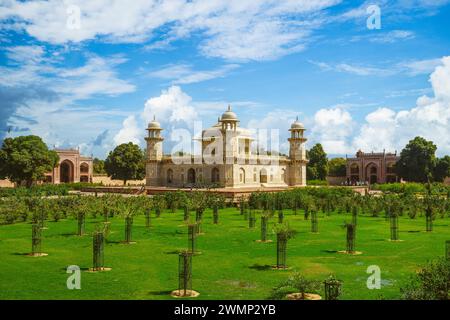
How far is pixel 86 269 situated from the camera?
1052cm

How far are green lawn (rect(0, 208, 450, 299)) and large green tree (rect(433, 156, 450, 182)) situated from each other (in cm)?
3233

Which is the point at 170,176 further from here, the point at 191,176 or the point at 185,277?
the point at 185,277

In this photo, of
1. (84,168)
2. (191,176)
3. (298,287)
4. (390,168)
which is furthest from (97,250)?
(390,168)

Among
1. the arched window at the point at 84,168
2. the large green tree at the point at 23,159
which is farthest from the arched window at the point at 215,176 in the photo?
the arched window at the point at 84,168

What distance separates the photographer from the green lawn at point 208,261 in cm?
880

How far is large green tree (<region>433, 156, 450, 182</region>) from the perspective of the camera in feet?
156

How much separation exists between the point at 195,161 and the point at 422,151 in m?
22.7

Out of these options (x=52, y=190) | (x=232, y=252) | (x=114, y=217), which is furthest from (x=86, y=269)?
(x=52, y=190)

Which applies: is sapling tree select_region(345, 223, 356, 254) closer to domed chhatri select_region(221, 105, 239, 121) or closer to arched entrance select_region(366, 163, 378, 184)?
domed chhatri select_region(221, 105, 239, 121)

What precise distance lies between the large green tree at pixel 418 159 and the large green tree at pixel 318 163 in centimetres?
878

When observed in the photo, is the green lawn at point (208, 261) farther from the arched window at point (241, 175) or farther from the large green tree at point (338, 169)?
the large green tree at point (338, 169)

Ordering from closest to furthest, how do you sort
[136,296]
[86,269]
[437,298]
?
[437,298] < [136,296] < [86,269]

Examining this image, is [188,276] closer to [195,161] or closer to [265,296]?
[265,296]

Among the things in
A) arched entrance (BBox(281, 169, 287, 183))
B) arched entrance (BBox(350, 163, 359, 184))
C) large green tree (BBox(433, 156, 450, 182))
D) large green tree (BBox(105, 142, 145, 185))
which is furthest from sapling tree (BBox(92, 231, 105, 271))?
arched entrance (BBox(350, 163, 359, 184))
